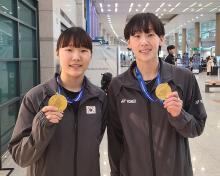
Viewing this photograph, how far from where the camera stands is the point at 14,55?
6527mm

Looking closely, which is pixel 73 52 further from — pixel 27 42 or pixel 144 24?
pixel 27 42

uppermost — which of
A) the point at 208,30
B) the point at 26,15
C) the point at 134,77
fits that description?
the point at 208,30

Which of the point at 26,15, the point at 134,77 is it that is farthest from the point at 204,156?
the point at 26,15

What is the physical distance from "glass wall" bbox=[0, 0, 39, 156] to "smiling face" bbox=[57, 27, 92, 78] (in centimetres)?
365

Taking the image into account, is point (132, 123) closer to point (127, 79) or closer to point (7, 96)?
point (127, 79)

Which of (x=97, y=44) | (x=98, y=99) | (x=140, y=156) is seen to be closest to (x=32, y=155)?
(x=98, y=99)

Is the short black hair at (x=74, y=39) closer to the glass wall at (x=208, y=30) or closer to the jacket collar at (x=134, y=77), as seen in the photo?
the jacket collar at (x=134, y=77)

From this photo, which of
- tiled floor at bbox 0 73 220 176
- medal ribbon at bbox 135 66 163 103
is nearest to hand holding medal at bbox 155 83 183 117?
medal ribbon at bbox 135 66 163 103

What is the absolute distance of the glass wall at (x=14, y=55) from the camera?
573 centimetres

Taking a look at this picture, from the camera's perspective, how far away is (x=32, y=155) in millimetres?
1793

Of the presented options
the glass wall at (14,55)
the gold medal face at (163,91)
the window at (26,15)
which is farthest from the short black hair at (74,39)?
the window at (26,15)

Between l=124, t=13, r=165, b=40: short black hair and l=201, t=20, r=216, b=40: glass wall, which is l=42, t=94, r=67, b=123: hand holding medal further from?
l=201, t=20, r=216, b=40: glass wall

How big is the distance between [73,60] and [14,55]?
4.93m

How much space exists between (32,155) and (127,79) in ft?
2.46
